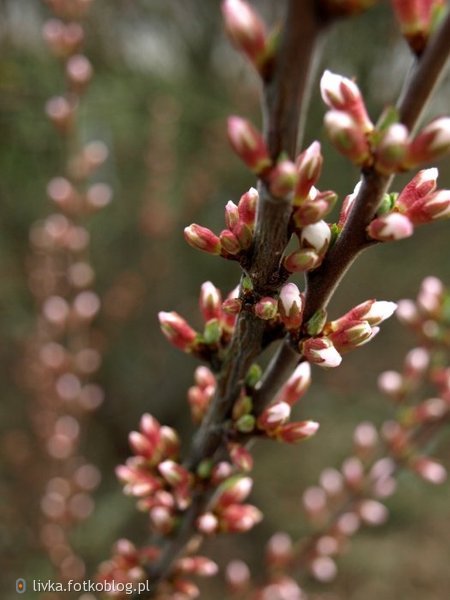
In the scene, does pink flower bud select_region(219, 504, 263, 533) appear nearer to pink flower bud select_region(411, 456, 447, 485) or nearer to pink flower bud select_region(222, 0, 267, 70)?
pink flower bud select_region(411, 456, 447, 485)

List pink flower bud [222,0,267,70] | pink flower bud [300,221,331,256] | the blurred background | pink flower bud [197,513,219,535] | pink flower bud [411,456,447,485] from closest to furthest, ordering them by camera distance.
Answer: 1. pink flower bud [222,0,267,70]
2. pink flower bud [300,221,331,256]
3. pink flower bud [197,513,219,535]
4. pink flower bud [411,456,447,485]
5. the blurred background

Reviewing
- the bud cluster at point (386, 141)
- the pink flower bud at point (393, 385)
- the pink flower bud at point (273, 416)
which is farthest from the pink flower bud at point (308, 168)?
the pink flower bud at point (393, 385)

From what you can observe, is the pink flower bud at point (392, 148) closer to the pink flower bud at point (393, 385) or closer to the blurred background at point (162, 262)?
the pink flower bud at point (393, 385)

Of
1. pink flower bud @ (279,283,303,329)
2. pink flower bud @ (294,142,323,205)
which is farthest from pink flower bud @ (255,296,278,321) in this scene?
pink flower bud @ (294,142,323,205)

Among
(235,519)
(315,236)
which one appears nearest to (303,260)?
(315,236)

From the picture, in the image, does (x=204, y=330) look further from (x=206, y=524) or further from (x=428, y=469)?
(x=428, y=469)
